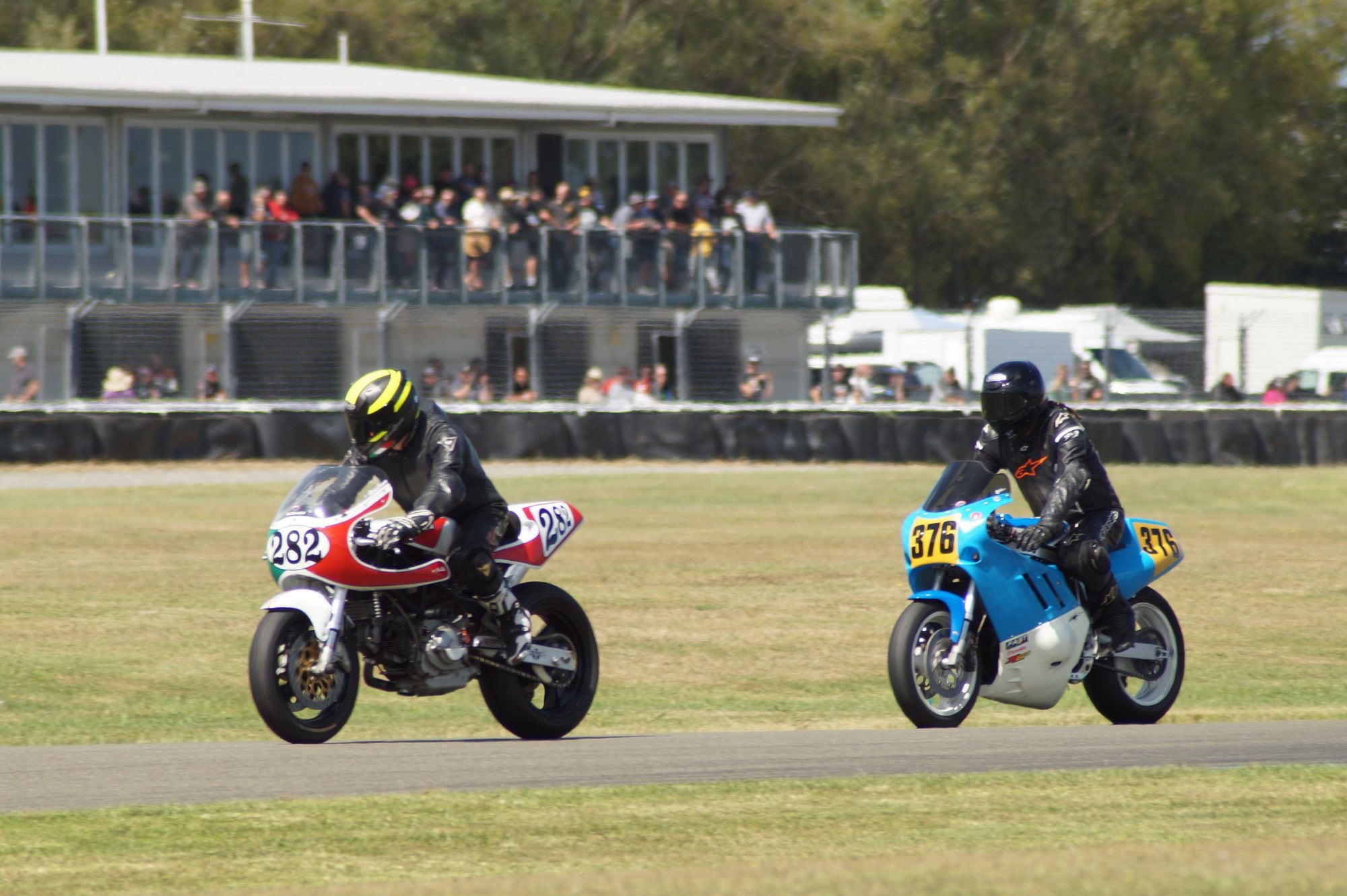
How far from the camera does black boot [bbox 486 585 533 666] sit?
843 centimetres

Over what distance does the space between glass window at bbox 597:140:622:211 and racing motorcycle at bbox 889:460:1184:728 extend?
27154 mm

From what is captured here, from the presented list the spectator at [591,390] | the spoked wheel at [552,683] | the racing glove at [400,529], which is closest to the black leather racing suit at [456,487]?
the racing glove at [400,529]

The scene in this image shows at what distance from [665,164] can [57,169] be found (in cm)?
1100

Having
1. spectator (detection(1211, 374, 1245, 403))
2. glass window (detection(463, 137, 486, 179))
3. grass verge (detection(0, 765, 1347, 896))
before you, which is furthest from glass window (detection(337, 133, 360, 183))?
grass verge (detection(0, 765, 1347, 896))

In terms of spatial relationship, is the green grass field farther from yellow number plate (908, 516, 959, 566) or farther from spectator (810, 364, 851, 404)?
spectator (810, 364, 851, 404)

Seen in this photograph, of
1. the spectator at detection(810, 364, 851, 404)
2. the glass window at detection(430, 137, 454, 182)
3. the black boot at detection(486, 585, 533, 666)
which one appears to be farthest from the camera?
the glass window at detection(430, 137, 454, 182)

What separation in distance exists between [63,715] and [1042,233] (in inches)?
1861

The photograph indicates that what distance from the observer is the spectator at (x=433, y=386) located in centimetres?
2809

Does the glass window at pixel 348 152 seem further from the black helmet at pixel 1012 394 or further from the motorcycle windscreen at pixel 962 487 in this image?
the motorcycle windscreen at pixel 962 487

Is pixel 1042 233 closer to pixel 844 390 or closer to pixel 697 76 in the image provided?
pixel 697 76

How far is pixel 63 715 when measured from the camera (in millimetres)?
10086

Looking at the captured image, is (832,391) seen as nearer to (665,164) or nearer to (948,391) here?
(948,391)

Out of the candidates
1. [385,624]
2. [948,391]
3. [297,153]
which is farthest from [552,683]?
[297,153]

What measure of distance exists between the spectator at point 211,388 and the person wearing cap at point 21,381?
207 cm
